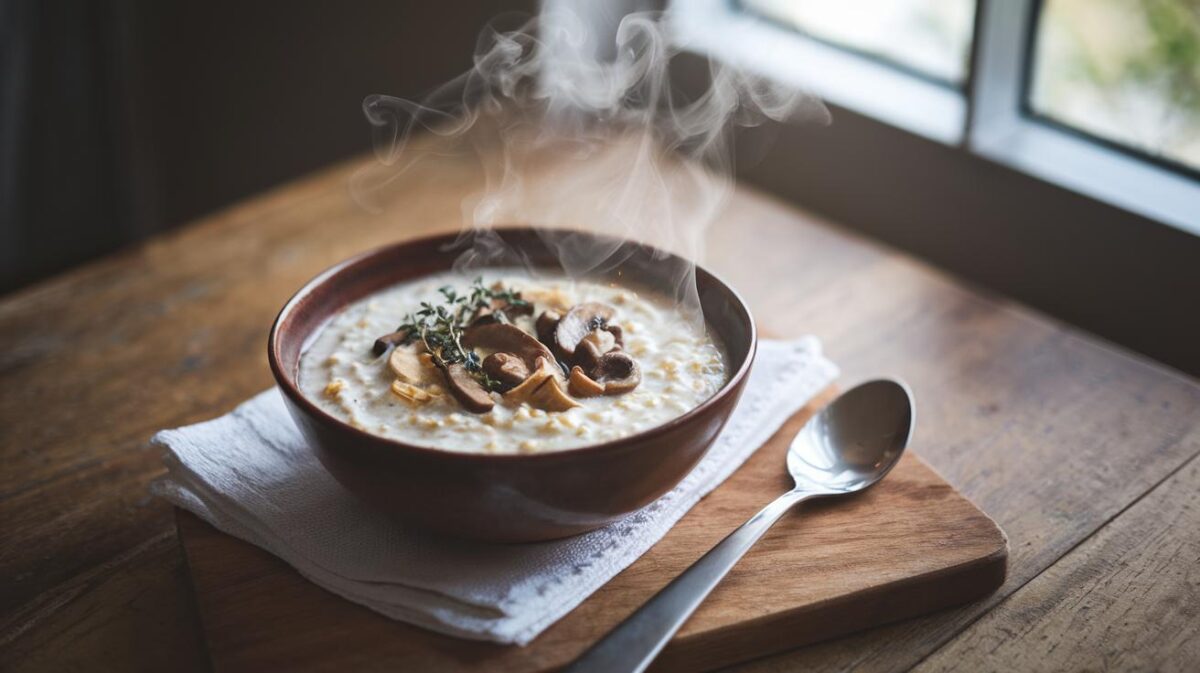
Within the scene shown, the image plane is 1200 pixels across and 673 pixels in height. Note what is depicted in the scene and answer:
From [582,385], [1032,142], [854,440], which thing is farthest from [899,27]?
[582,385]

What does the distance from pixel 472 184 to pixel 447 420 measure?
1.16m

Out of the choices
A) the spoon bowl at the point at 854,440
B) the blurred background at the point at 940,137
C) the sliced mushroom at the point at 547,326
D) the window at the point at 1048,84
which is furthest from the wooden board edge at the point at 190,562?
the window at the point at 1048,84

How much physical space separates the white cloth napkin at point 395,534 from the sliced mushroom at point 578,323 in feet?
0.73

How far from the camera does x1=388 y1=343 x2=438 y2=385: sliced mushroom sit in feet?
4.49

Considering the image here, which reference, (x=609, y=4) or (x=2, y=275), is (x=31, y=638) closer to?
(x=2, y=275)

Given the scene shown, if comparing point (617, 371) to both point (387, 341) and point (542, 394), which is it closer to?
point (542, 394)

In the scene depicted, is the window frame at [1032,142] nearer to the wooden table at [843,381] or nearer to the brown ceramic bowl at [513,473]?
the wooden table at [843,381]

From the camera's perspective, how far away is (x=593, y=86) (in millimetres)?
2570

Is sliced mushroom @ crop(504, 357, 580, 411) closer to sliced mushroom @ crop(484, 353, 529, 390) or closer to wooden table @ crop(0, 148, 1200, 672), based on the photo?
sliced mushroom @ crop(484, 353, 529, 390)

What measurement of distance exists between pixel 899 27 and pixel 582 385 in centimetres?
146

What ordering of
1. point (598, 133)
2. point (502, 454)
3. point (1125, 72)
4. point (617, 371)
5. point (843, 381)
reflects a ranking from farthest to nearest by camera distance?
point (598, 133), point (1125, 72), point (843, 381), point (617, 371), point (502, 454)

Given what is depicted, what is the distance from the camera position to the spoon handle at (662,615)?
114 centimetres

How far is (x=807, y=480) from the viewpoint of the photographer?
144cm

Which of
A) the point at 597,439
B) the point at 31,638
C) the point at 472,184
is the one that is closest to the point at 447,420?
the point at 597,439
